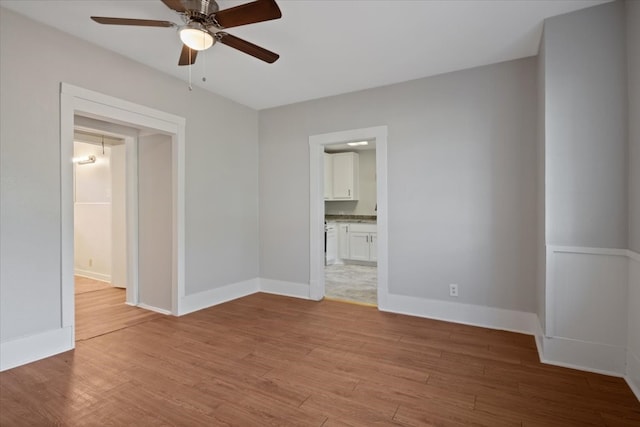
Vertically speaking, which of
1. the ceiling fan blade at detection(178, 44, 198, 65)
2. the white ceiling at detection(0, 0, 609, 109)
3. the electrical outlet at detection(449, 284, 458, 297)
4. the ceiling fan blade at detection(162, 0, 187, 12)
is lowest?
the electrical outlet at detection(449, 284, 458, 297)

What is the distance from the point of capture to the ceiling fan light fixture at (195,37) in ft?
7.11

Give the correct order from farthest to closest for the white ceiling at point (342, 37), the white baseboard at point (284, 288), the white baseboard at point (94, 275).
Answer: the white baseboard at point (94, 275), the white baseboard at point (284, 288), the white ceiling at point (342, 37)

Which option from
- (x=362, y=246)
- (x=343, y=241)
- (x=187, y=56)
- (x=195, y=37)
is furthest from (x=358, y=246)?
(x=195, y=37)

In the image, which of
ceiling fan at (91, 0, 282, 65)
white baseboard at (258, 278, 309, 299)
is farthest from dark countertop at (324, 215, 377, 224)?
ceiling fan at (91, 0, 282, 65)

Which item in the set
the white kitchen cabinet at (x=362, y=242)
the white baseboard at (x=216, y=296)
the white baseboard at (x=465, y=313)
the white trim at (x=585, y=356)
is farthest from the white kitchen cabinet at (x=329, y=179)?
the white trim at (x=585, y=356)

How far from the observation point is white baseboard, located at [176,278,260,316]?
3.74m

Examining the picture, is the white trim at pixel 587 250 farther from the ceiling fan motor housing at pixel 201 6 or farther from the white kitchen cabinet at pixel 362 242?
the white kitchen cabinet at pixel 362 242

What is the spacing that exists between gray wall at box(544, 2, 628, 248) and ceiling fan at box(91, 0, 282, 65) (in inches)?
86.1

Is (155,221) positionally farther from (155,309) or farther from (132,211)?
(155,309)

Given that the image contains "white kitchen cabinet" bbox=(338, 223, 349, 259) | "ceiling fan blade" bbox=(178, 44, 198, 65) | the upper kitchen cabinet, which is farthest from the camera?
the upper kitchen cabinet

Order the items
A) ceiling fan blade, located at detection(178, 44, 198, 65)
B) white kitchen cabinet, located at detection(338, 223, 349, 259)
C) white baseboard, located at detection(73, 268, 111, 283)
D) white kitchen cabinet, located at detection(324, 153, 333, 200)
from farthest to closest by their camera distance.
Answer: white kitchen cabinet, located at detection(324, 153, 333, 200) < white kitchen cabinet, located at detection(338, 223, 349, 259) < white baseboard, located at detection(73, 268, 111, 283) < ceiling fan blade, located at detection(178, 44, 198, 65)

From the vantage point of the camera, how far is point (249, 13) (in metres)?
1.95

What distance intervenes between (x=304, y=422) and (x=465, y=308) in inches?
90.1

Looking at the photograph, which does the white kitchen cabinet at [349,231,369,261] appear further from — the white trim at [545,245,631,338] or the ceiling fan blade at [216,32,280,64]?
the ceiling fan blade at [216,32,280,64]
